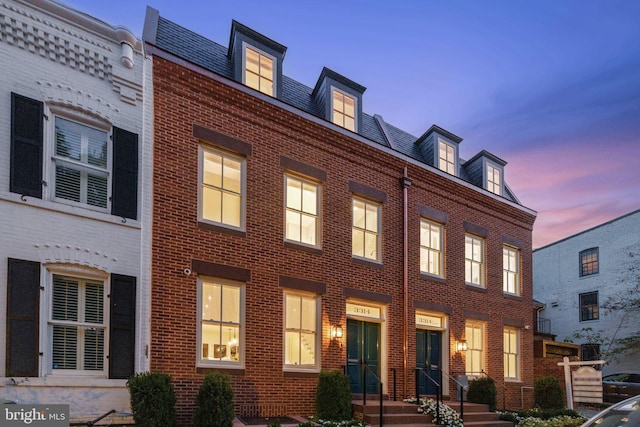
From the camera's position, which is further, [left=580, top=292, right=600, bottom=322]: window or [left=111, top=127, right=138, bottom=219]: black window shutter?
[left=580, top=292, right=600, bottom=322]: window

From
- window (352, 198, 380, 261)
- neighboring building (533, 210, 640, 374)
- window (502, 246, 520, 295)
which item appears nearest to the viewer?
window (352, 198, 380, 261)

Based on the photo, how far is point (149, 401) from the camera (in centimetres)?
1013

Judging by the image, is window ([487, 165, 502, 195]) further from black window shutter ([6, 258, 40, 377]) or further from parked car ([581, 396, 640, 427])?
parked car ([581, 396, 640, 427])

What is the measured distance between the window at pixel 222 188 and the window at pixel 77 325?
2.88m

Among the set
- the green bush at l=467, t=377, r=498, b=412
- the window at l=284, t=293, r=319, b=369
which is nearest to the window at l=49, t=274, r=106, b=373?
the window at l=284, t=293, r=319, b=369

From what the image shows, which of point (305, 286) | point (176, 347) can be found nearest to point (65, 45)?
point (176, 347)

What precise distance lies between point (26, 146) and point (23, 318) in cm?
281

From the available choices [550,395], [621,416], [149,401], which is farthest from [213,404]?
[550,395]

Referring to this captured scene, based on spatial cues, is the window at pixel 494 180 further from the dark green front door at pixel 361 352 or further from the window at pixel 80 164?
the window at pixel 80 164

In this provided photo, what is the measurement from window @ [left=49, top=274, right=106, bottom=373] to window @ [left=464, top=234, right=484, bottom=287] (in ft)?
38.9

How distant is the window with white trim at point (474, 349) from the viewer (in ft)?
60.9

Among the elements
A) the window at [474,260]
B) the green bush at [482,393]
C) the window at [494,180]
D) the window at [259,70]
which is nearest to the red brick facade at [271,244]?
the window at [474,260]

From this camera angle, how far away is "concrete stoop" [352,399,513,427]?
13273 millimetres

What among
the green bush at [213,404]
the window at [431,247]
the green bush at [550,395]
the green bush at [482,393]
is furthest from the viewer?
the green bush at [550,395]
